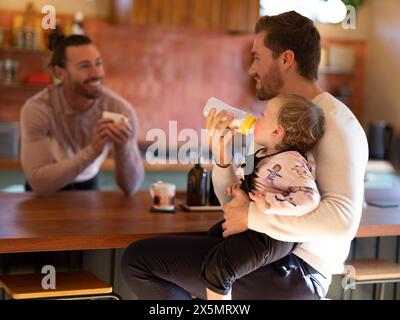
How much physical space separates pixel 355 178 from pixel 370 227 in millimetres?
507

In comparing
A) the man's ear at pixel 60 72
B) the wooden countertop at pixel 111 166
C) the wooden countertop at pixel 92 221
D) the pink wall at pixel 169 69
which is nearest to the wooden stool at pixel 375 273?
the wooden countertop at pixel 92 221

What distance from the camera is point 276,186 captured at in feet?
5.71

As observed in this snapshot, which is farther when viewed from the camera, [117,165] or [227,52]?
[227,52]

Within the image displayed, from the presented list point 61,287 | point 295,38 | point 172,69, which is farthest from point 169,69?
point 61,287

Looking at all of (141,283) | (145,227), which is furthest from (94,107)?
(141,283)

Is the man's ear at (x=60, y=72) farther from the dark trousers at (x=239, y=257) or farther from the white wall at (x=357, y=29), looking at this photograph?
the white wall at (x=357, y=29)

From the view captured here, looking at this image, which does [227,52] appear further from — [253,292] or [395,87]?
[253,292]

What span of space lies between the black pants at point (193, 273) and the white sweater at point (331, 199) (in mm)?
57

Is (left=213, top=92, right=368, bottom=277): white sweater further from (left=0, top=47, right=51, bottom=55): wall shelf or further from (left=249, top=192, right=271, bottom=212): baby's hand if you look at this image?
(left=0, top=47, right=51, bottom=55): wall shelf

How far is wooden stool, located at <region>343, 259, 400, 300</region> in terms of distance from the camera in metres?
2.34

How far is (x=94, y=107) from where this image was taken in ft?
10.3

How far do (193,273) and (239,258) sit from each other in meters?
0.15

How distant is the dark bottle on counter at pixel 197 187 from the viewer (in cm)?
244

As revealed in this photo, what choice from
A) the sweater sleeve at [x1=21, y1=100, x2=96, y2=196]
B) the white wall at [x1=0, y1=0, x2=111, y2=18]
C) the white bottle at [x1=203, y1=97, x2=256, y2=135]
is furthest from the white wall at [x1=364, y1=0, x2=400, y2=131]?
the white bottle at [x1=203, y1=97, x2=256, y2=135]
